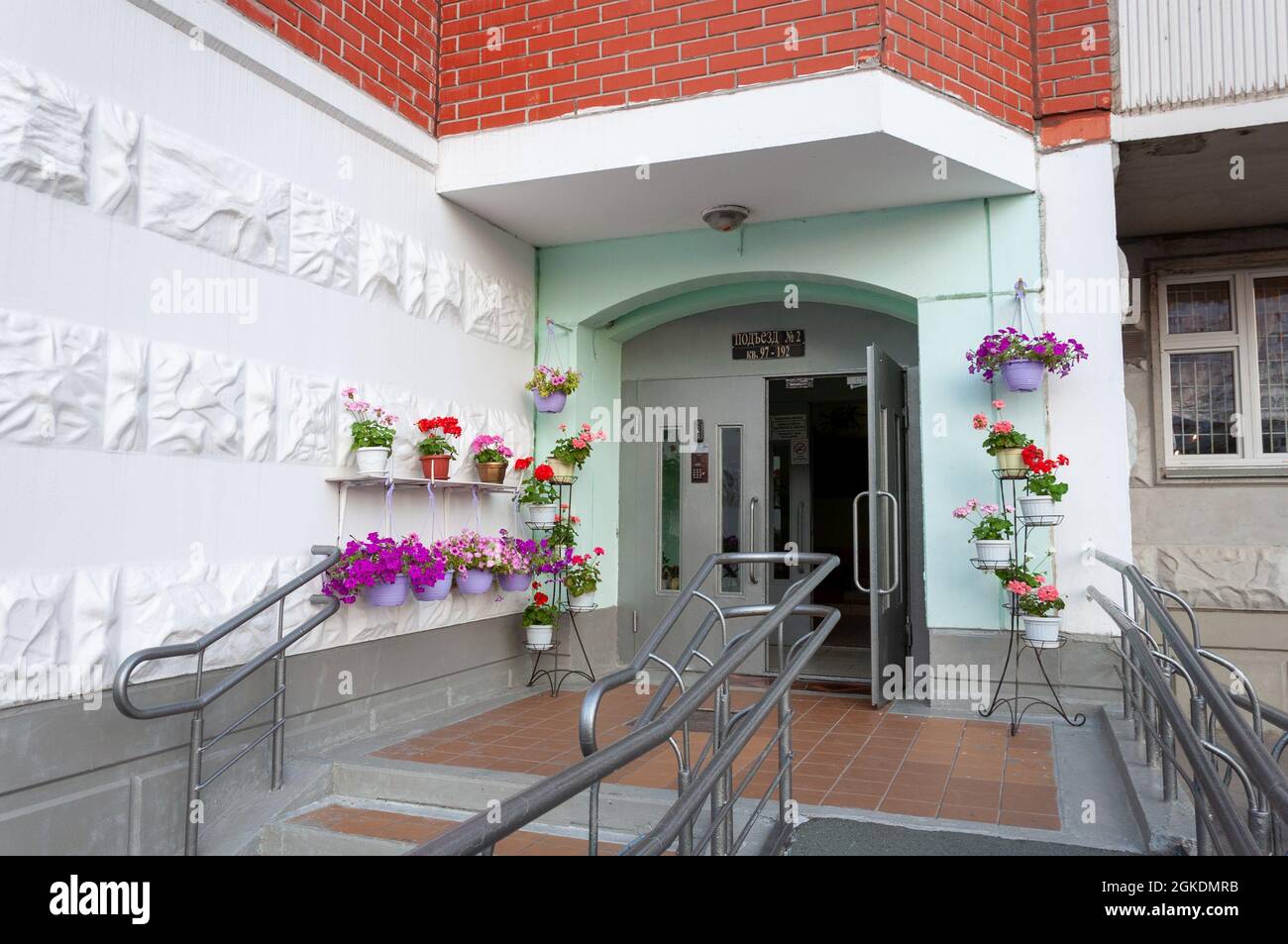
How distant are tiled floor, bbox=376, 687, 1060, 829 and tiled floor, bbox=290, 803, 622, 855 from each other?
0.37 meters

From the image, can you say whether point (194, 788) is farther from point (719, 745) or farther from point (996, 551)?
point (996, 551)

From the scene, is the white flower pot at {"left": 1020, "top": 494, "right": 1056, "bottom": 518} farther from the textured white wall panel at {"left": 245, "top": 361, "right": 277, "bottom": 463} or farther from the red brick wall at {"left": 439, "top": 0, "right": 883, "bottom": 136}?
the textured white wall panel at {"left": 245, "top": 361, "right": 277, "bottom": 463}

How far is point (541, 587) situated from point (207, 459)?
2.93 metres

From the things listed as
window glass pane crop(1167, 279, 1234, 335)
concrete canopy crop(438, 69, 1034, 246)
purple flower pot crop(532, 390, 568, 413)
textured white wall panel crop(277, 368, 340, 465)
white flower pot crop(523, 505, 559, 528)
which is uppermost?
concrete canopy crop(438, 69, 1034, 246)

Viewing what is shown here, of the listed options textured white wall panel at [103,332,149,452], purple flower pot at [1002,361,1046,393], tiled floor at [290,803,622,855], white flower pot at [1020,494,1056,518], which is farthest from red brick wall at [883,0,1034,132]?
tiled floor at [290,803,622,855]

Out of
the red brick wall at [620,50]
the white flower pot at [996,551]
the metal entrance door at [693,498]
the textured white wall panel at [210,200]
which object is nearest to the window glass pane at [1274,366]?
the white flower pot at [996,551]

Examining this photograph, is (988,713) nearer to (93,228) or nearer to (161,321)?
(161,321)

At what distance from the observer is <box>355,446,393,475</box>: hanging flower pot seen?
475cm

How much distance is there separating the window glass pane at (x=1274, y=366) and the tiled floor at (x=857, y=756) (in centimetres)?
333

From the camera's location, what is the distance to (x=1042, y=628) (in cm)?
502

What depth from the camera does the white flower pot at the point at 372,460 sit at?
4.75 m

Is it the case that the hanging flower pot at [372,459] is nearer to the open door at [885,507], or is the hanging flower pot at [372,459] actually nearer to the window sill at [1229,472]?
the open door at [885,507]

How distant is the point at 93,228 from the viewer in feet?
11.8
